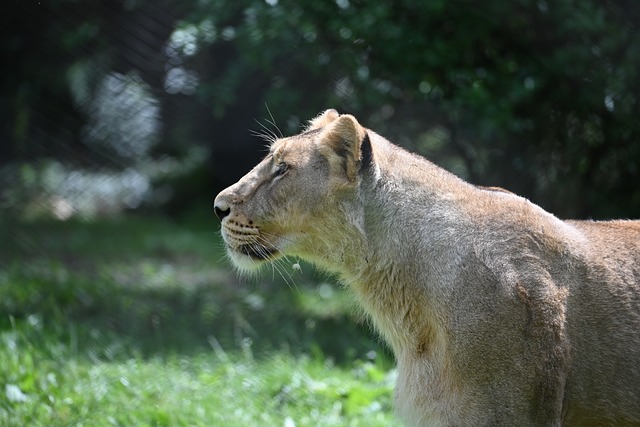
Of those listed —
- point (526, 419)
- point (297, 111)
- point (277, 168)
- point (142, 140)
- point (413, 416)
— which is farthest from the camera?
point (142, 140)

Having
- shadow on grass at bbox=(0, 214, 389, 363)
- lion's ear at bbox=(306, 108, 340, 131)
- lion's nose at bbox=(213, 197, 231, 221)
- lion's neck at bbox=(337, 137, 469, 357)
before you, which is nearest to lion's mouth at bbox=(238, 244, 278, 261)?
lion's nose at bbox=(213, 197, 231, 221)

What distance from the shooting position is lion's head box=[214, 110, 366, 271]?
4102 mm

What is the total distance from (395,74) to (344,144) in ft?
12.1

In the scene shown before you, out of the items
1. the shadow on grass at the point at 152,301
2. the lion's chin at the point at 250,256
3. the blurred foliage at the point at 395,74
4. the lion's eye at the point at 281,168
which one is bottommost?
the shadow on grass at the point at 152,301

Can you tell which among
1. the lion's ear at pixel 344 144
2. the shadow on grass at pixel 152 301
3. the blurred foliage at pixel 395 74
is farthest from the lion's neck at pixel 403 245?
the blurred foliage at pixel 395 74

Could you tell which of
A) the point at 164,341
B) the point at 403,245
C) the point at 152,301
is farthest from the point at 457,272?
the point at 152,301

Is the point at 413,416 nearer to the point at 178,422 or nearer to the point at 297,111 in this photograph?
the point at 178,422

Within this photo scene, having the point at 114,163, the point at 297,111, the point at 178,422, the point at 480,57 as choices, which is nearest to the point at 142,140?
the point at 114,163

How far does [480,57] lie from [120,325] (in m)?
3.84

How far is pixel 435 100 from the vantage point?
25.7ft

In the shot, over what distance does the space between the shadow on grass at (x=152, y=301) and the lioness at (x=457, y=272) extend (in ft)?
7.32

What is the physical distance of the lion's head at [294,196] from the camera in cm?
410

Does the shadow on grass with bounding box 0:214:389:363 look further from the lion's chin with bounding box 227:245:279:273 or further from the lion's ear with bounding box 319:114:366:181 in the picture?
the lion's ear with bounding box 319:114:366:181

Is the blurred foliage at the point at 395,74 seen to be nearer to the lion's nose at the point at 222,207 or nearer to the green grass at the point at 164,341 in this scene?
the green grass at the point at 164,341
